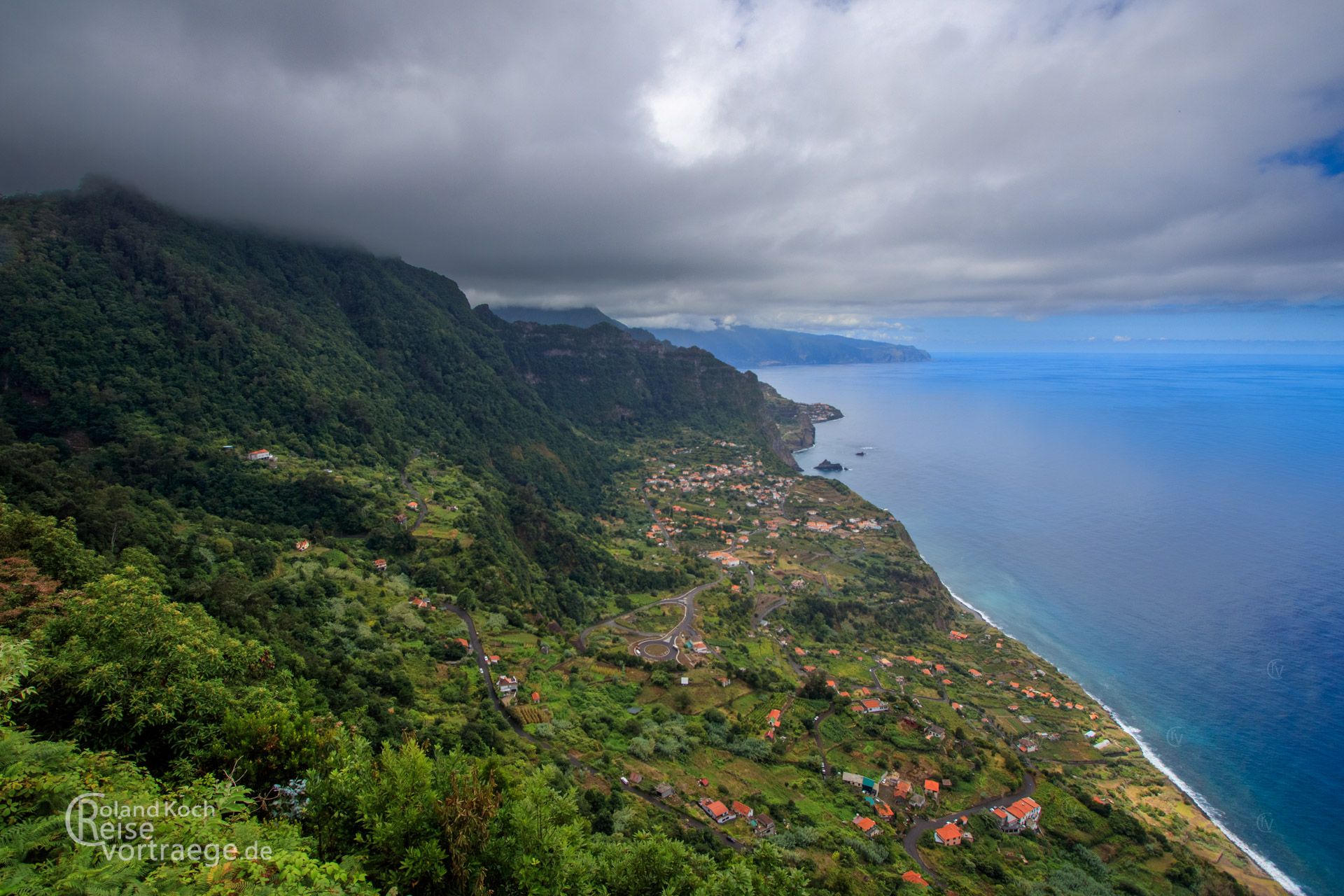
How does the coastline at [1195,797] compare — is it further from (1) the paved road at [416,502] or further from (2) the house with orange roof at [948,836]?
(1) the paved road at [416,502]

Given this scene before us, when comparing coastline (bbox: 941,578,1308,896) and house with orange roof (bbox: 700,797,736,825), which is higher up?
house with orange roof (bbox: 700,797,736,825)

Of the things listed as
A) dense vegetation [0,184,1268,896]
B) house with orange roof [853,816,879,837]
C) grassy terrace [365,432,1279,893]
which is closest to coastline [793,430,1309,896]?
grassy terrace [365,432,1279,893]

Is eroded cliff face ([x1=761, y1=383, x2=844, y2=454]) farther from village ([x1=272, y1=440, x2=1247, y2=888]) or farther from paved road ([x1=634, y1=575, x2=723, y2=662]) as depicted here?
paved road ([x1=634, y1=575, x2=723, y2=662])

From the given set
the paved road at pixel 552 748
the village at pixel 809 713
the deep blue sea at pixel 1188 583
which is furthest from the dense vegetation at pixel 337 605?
the deep blue sea at pixel 1188 583

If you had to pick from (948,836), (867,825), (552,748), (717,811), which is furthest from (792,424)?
(717,811)

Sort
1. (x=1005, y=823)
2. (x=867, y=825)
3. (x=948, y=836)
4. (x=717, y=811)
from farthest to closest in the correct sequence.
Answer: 1. (x=1005, y=823)
2. (x=948, y=836)
3. (x=867, y=825)
4. (x=717, y=811)

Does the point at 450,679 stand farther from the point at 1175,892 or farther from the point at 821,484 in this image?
the point at 821,484

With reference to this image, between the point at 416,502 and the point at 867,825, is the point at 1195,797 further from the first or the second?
the point at 416,502
